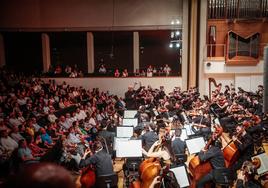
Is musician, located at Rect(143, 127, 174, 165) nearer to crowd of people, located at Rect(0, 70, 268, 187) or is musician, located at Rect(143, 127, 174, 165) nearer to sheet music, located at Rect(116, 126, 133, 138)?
crowd of people, located at Rect(0, 70, 268, 187)

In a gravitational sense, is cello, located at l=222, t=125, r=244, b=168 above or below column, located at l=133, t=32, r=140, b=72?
below

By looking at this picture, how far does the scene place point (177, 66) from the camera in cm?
1991

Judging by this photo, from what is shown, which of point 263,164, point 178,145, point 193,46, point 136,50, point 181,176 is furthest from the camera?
point 136,50

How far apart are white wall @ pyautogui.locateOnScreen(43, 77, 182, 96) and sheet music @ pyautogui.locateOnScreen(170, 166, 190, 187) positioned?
1213cm

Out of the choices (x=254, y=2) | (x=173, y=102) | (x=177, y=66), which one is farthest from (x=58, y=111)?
(x=254, y=2)

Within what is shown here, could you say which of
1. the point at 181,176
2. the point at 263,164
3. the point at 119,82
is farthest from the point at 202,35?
the point at 181,176

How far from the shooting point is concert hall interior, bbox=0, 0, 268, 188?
7.63 metres

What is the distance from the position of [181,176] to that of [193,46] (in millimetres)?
12606

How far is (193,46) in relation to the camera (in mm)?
17234

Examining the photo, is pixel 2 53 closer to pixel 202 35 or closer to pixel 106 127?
pixel 106 127

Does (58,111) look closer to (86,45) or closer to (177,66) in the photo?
(86,45)

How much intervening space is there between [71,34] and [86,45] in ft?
3.90

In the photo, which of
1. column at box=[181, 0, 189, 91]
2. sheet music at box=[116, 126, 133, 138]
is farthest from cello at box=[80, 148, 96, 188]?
column at box=[181, 0, 189, 91]

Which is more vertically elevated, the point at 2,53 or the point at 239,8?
the point at 239,8
